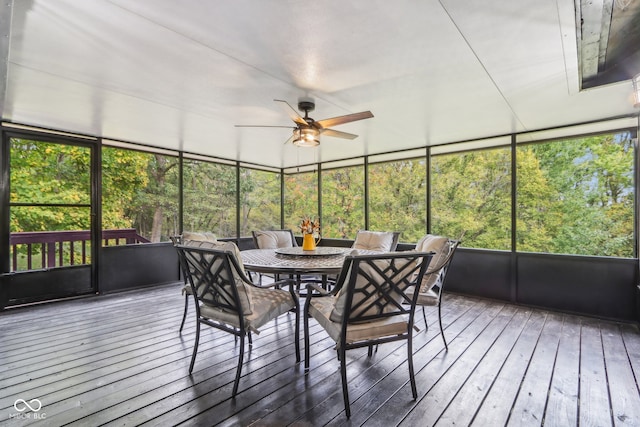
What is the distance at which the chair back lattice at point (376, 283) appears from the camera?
1768 millimetres

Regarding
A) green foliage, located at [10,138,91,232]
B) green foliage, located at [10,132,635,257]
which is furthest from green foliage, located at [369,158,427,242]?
green foliage, located at [10,138,91,232]

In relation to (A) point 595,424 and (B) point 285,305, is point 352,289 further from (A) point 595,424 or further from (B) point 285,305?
(A) point 595,424

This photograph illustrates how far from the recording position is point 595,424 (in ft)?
5.53

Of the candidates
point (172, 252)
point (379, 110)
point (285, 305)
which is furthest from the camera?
point (172, 252)

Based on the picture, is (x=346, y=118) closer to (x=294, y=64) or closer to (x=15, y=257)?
(x=294, y=64)

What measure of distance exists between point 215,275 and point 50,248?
13.3 feet

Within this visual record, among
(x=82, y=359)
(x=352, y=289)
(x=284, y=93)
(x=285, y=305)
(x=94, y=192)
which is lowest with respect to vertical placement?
(x=82, y=359)

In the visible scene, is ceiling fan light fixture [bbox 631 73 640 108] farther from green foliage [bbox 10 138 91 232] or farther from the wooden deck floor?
green foliage [bbox 10 138 91 232]

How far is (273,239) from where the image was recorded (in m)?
4.47

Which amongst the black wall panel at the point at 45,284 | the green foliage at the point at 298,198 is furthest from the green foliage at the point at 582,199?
the black wall panel at the point at 45,284

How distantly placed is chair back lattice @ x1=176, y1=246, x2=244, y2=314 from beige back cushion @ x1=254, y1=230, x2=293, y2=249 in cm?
205

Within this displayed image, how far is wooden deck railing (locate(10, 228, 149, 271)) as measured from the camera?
399cm

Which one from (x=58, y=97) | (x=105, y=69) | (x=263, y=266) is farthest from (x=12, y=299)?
(x=263, y=266)

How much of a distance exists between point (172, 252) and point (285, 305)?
373 centimetres
